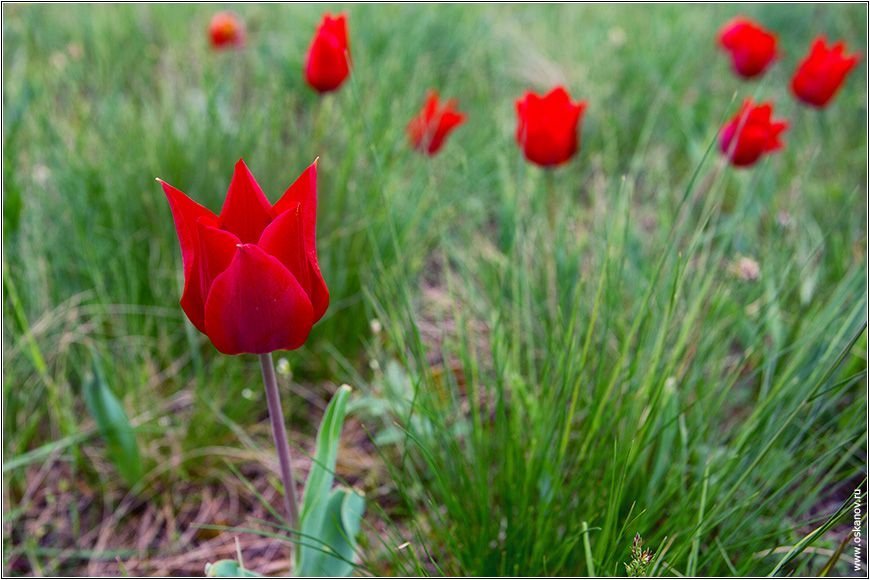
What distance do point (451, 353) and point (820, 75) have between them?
3.21 ft

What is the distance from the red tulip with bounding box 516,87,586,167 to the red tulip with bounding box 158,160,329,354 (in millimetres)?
729

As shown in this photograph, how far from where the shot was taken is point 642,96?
8.17ft

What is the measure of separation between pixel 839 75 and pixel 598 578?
1.34 meters

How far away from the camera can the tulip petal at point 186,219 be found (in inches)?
26.6

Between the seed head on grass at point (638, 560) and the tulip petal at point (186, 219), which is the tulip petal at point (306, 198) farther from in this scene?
the seed head on grass at point (638, 560)

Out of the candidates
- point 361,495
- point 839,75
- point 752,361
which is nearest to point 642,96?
point 839,75

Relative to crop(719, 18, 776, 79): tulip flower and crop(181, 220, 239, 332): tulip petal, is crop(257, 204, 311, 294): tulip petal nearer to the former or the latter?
crop(181, 220, 239, 332): tulip petal

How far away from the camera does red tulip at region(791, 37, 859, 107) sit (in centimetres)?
166

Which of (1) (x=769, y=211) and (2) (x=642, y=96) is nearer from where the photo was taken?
(1) (x=769, y=211)

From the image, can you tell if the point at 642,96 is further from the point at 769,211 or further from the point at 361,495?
the point at 361,495

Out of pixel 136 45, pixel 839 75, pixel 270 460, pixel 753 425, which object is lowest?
pixel 270 460

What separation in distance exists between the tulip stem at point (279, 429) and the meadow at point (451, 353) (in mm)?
40

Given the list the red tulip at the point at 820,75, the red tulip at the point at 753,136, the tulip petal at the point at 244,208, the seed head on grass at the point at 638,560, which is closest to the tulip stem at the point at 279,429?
→ the tulip petal at the point at 244,208

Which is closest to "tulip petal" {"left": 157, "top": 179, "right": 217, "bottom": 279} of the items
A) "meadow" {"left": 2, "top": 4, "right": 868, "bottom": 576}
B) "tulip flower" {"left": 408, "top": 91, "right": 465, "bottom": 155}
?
"meadow" {"left": 2, "top": 4, "right": 868, "bottom": 576}
